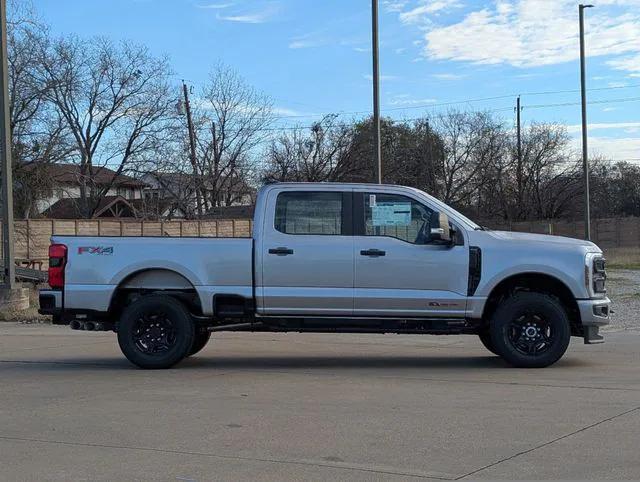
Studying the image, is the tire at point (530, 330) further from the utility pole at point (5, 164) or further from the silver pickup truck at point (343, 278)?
the utility pole at point (5, 164)

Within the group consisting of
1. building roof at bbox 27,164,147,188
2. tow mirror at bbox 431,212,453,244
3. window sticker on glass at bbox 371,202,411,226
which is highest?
building roof at bbox 27,164,147,188

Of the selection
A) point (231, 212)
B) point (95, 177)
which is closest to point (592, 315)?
point (95, 177)

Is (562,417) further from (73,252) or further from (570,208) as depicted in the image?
(570,208)

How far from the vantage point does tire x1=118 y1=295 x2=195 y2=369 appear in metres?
9.86

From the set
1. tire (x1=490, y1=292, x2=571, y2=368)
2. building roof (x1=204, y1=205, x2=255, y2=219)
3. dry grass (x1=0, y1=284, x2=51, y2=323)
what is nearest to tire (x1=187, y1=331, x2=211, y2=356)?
tire (x1=490, y1=292, x2=571, y2=368)

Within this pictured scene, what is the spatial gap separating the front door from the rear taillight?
3.70m

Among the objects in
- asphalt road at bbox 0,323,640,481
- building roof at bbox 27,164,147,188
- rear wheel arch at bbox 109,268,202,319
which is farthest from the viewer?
building roof at bbox 27,164,147,188

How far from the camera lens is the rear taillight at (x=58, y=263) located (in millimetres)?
9898

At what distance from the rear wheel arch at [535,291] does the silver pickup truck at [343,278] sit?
2 cm

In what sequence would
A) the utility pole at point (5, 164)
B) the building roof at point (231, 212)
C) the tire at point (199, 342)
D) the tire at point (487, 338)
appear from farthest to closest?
the building roof at point (231, 212) → the utility pole at point (5, 164) → the tire at point (199, 342) → the tire at point (487, 338)

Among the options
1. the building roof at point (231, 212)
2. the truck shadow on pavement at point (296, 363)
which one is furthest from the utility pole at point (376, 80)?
the building roof at point (231, 212)

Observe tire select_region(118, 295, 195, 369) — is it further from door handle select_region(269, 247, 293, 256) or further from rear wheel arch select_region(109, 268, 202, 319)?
door handle select_region(269, 247, 293, 256)

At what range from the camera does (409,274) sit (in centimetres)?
959

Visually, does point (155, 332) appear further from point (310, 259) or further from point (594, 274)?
point (594, 274)
